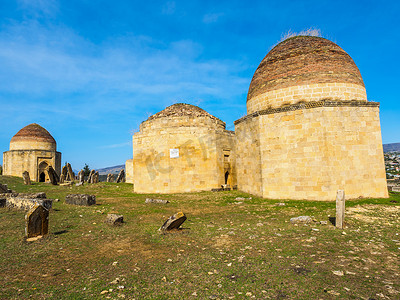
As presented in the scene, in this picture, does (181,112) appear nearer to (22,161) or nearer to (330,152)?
(330,152)

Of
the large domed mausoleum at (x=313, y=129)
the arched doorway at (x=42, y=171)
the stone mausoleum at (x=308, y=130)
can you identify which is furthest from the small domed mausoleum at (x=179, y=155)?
the arched doorway at (x=42, y=171)

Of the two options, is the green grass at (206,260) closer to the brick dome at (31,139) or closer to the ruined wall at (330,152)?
the ruined wall at (330,152)

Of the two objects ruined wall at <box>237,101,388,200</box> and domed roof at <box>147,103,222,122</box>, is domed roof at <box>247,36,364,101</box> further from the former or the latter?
domed roof at <box>147,103,222,122</box>

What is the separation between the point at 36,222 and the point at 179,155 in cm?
1073

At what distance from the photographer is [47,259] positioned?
4336mm

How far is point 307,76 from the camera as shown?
11.9 m

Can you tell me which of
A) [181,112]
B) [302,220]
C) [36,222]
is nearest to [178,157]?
[181,112]

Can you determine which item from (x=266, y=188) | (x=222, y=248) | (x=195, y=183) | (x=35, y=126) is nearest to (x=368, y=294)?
(x=222, y=248)

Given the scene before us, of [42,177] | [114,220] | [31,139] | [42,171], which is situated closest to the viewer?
[114,220]

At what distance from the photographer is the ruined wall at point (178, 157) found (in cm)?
1584

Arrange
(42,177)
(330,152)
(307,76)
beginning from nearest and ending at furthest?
(330,152)
(307,76)
(42,177)

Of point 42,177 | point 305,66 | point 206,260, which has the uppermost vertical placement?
point 305,66

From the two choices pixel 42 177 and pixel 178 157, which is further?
pixel 42 177

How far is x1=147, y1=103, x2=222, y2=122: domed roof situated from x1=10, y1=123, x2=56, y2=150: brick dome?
2210 cm
